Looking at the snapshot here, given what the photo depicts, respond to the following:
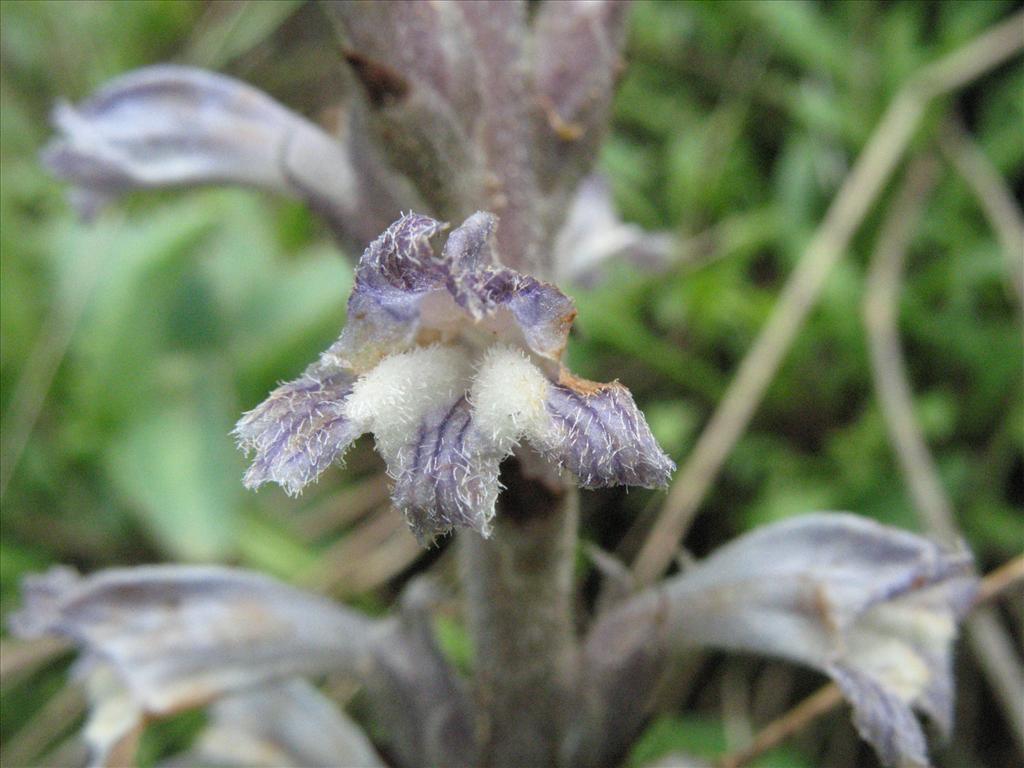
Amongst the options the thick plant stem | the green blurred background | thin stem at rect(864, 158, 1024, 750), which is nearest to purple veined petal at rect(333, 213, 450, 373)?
the thick plant stem

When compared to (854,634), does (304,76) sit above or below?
above

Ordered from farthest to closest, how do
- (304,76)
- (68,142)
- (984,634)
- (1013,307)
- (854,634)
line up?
(304,76) → (1013,307) → (984,634) → (68,142) → (854,634)

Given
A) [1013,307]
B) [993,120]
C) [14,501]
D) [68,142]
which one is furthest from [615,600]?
[993,120]

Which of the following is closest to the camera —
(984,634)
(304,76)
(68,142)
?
(68,142)

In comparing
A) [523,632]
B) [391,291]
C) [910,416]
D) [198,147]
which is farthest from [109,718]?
[910,416]

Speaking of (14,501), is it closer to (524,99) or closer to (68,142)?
(68,142)

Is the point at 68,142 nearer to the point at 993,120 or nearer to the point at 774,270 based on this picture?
the point at 774,270

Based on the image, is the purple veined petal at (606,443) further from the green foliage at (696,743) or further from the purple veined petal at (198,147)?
the green foliage at (696,743)

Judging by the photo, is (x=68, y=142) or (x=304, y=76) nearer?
(x=68, y=142)

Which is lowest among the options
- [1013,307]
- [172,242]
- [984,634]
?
[984,634]
